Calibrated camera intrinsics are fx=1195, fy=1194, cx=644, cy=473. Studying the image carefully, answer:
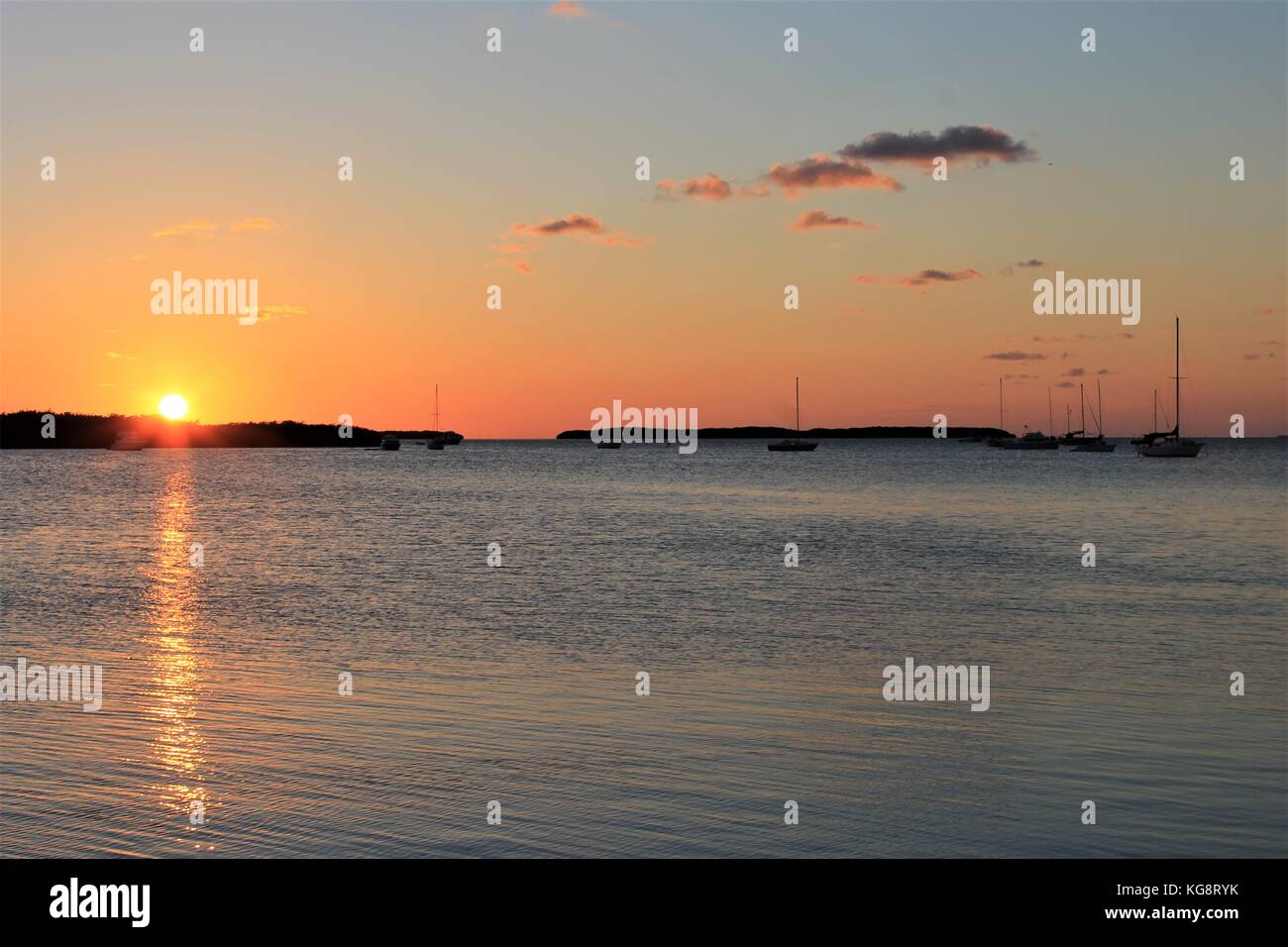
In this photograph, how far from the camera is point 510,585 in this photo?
3644 cm

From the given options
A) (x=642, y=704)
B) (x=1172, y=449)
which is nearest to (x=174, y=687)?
(x=642, y=704)

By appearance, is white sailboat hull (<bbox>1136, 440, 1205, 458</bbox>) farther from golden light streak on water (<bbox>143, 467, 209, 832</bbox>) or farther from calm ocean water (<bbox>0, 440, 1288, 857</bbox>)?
golden light streak on water (<bbox>143, 467, 209, 832</bbox>)

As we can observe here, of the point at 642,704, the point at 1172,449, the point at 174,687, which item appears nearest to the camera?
the point at 642,704

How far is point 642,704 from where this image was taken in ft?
60.3

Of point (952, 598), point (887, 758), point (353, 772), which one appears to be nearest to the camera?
point (353, 772)

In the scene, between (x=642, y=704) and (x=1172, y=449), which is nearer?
(x=642, y=704)

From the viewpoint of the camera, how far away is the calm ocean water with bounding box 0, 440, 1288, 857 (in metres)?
12.2

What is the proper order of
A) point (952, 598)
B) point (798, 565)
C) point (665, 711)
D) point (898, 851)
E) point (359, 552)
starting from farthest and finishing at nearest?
point (359, 552), point (798, 565), point (952, 598), point (665, 711), point (898, 851)

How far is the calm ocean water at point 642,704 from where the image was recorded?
1221cm

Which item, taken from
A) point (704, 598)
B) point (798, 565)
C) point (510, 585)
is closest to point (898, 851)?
point (704, 598)

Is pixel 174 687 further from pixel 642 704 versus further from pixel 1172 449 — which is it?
pixel 1172 449

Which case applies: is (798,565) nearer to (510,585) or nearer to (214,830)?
(510,585)

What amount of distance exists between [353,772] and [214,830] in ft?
7.31

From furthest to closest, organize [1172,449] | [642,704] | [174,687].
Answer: [1172,449], [174,687], [642,704]
